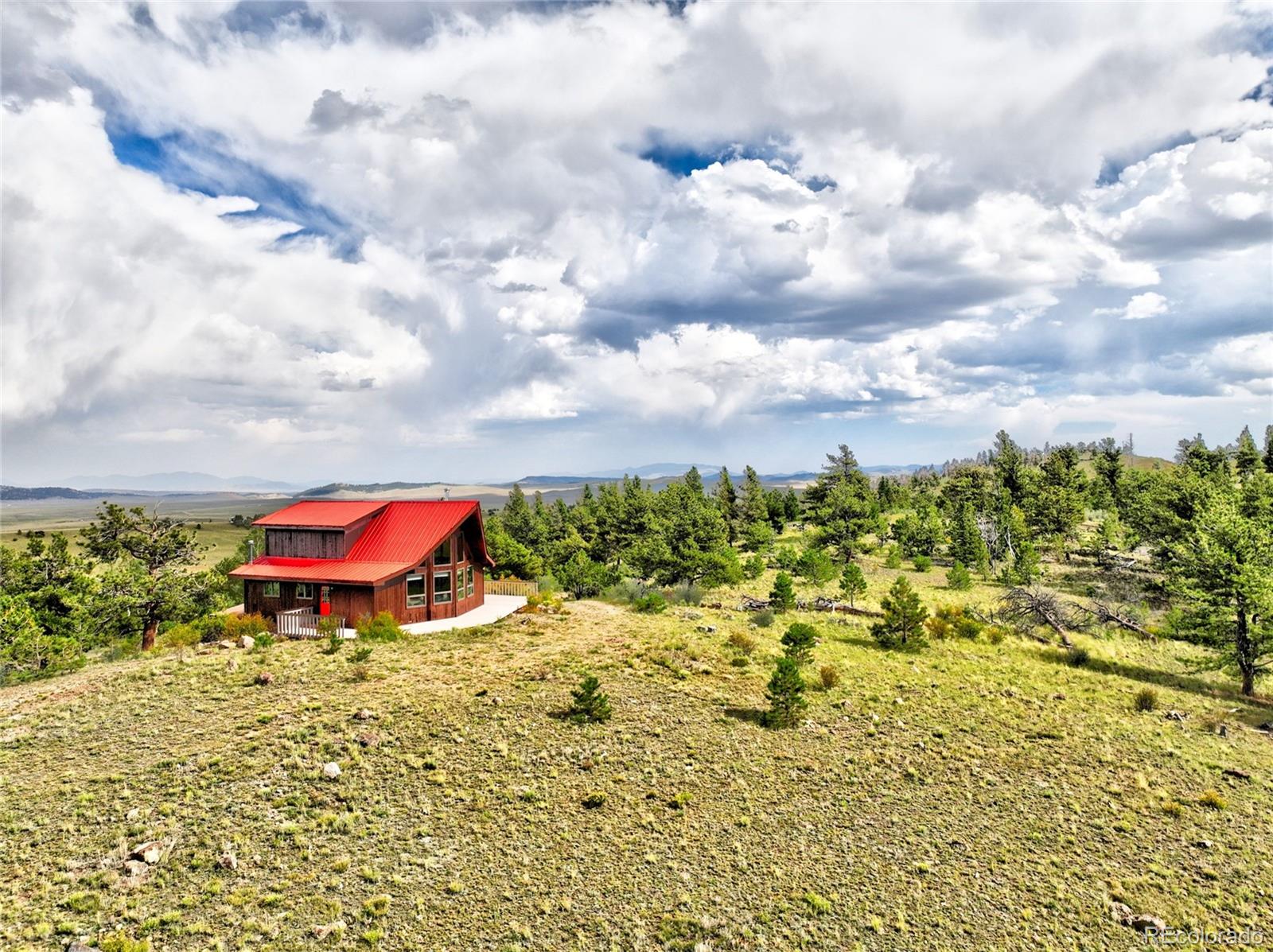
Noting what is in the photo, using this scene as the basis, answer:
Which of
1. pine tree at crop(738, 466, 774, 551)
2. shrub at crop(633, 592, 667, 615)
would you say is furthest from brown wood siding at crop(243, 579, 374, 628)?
pine tree at crop(738, 466, 774, 551)

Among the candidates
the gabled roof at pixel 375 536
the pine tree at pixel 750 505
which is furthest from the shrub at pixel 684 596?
the pine tree at pixel 750 505

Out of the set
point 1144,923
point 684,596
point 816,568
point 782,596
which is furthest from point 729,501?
point 1144,923

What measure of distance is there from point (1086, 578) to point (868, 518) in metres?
19.4

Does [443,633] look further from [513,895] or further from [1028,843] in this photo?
[1028,843]

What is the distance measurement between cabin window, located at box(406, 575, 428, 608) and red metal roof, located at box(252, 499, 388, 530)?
15.6 feet

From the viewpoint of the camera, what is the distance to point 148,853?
1146 centimetres

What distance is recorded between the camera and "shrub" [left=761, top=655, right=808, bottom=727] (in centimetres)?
1836

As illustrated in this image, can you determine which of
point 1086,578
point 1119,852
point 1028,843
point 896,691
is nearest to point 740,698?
point 896,691

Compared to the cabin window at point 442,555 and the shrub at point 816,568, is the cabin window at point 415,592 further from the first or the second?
the shrub at point 816,568

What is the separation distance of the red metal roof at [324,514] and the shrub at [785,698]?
23.9 meters

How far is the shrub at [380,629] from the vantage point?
26297 millimetres

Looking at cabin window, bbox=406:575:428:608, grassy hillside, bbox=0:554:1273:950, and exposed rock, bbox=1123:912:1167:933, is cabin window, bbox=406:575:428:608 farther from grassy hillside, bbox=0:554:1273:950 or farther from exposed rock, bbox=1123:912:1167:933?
exposed rock, bbox=1123:912:1167:933

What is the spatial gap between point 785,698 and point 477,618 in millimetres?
18588

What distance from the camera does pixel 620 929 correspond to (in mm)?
10438
